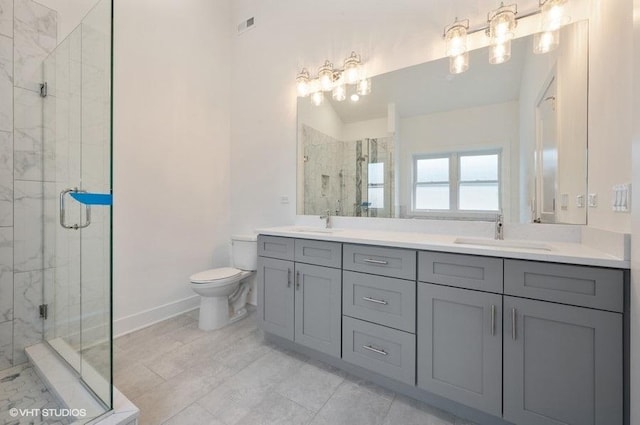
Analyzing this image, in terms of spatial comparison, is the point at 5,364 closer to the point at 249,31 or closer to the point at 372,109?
the point at 372,109

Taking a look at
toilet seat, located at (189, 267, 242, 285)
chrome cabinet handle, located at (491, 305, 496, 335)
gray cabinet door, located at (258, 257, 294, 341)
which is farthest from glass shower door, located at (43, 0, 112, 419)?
chrome cabinet handle, located at (491, 305, 496, 335)

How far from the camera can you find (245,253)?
8.75 feet

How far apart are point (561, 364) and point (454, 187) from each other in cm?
109

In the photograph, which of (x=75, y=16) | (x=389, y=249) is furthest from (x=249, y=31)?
(x=389, y=249)

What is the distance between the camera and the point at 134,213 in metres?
2.36

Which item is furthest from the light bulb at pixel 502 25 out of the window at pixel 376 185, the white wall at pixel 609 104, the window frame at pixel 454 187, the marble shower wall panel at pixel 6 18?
the marble shower wall panel at pixel 6 18

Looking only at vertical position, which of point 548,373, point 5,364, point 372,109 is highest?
point 372,109

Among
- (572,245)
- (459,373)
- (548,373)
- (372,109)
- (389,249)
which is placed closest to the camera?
(548,373)

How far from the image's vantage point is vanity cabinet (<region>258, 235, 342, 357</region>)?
5.78 ft

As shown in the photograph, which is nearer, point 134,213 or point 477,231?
point 477,231

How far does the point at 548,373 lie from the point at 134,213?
2.88 meters

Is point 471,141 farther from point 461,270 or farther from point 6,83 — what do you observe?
point 6,83

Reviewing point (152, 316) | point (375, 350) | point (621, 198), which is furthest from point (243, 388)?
point (621, 198)

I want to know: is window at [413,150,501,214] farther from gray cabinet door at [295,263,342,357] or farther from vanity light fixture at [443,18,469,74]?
gray cabinet door at [295,263,342,357]
